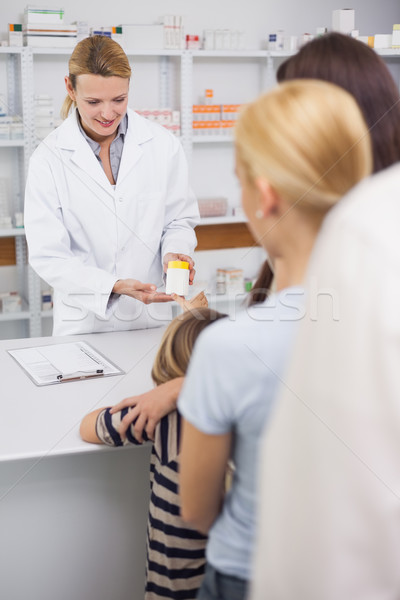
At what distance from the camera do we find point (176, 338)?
3.92 feet

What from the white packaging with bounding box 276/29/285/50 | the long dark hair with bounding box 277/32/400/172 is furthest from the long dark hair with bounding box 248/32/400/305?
the white packaging with bounding box 276/29/285/50

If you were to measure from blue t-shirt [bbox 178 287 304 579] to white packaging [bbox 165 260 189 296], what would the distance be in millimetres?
1062

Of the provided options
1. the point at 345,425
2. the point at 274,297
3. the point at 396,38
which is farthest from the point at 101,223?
the point at 396,38

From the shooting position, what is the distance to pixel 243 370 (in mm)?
800

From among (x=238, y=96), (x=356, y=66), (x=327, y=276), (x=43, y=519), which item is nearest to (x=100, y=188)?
(x=43, y=519)

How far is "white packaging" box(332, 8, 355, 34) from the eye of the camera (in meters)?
3.84

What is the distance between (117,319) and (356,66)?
4.13 feet

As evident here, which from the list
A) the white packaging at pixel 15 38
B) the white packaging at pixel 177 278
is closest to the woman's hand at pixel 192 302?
the white packaging at pixel 177 278

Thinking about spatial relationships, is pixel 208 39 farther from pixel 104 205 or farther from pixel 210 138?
pixel 104 205

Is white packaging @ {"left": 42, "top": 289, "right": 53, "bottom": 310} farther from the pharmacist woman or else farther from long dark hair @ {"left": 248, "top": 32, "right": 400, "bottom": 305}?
long dark hair @ {"left": 248, "top": 32, "right": 400, "bottom": 305}

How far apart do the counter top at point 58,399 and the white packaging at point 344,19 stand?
2633 mm

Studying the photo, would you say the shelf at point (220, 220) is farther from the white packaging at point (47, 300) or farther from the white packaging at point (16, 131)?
the white packaging at point (16, 131)

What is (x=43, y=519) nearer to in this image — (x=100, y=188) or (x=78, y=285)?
(x=78, y=285)

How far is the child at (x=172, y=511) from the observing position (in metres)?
1.22
